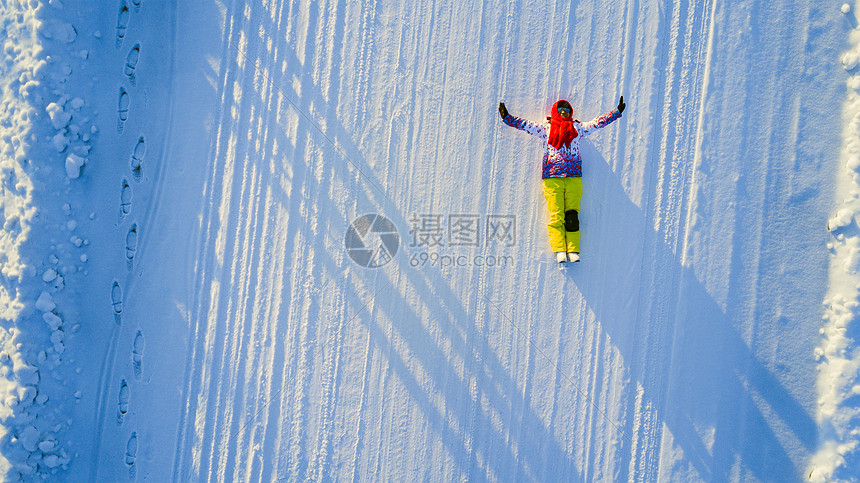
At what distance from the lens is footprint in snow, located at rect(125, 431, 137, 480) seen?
4051mm

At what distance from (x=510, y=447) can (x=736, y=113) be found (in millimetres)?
3238

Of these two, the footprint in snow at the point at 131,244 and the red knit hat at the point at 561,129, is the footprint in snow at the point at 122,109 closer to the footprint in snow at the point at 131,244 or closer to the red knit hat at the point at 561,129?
the footprint in snow at the point at 131,244

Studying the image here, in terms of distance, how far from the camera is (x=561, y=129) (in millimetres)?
3824

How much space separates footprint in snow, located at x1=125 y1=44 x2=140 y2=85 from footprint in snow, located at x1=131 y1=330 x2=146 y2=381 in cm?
213

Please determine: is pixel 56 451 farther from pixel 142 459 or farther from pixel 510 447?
pixel 510 447

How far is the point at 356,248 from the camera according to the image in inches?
162

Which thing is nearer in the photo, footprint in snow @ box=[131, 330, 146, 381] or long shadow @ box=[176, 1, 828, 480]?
long shadow @ box=[176, 1, 828, 480]

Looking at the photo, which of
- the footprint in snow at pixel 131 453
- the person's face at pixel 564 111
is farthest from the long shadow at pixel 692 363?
the footprint in snow at pixel 131 453

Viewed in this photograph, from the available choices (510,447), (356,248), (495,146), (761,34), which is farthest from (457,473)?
(761,34)

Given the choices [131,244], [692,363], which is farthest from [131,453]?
[692,363]

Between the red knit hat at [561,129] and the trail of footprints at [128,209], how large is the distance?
3.37 m

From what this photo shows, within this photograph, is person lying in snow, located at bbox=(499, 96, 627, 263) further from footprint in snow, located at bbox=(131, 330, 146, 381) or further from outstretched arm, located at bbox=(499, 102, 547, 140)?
footprint in snow, located at bbox=(131, 330, 146, 381)

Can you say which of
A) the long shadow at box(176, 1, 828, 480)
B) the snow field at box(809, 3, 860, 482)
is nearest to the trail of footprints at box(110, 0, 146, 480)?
the long shadow at box(176, 1, 828, 480)

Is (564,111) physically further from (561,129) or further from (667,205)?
(667,205)
